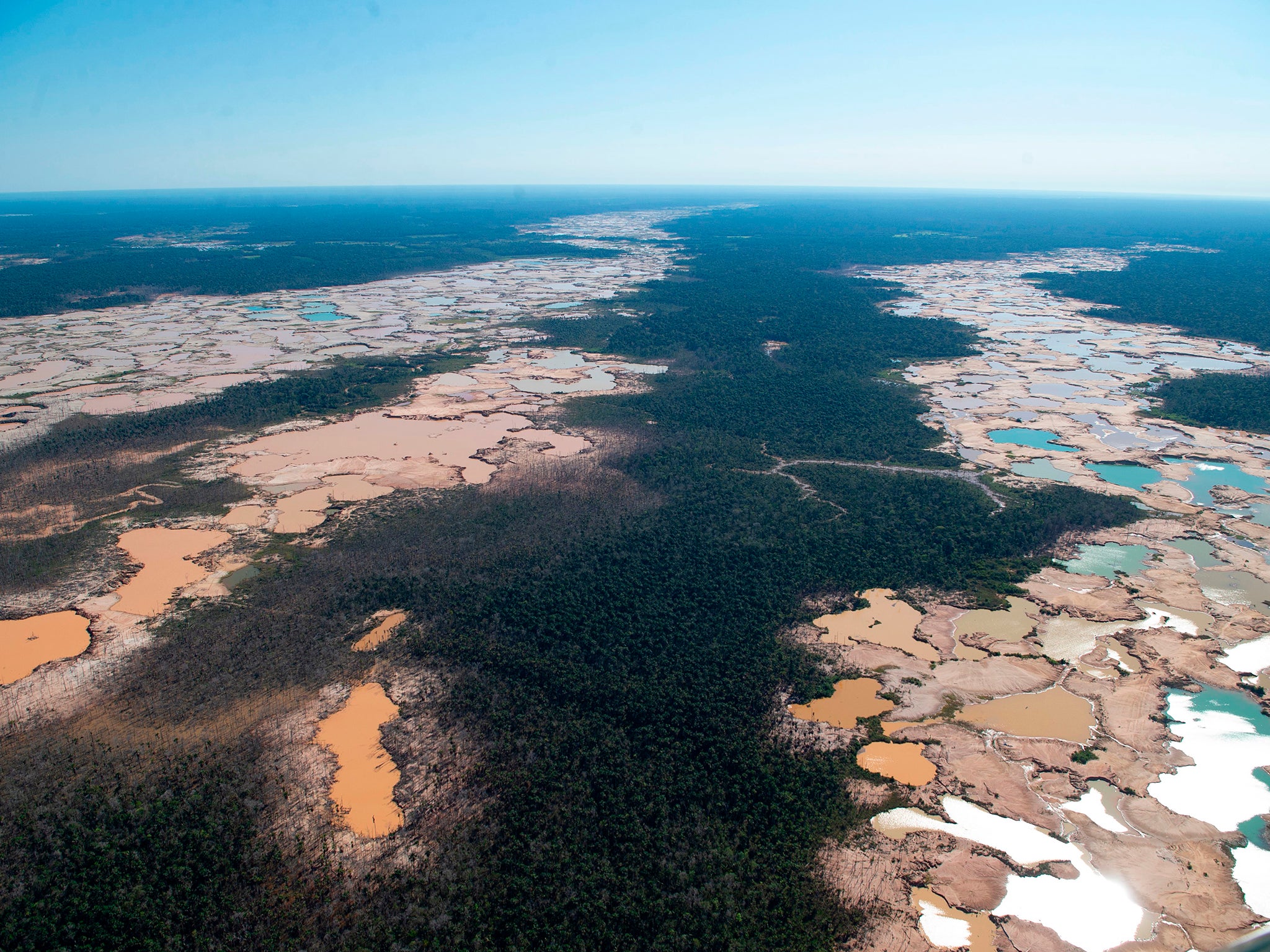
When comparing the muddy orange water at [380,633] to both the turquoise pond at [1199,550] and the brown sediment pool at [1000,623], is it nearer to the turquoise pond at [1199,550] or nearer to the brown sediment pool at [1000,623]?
the brown sediment pool at [1000,623]

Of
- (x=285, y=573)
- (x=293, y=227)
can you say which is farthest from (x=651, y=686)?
(x=293, y=227)

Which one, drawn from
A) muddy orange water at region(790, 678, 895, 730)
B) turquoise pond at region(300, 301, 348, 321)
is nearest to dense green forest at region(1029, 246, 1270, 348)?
muddy orange water at region(790, 678, 895, 730)

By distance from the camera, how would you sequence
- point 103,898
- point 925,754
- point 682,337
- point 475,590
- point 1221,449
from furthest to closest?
point 682,337, point 1221,449, point 475,590, point 925,754, point 103,898

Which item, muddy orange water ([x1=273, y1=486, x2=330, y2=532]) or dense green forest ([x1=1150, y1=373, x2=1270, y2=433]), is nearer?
muddy orange water ([x1=273, y1=486, x2=330, y2=532])

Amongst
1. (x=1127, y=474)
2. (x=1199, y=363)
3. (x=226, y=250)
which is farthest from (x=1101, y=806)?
(x=226, y=250)

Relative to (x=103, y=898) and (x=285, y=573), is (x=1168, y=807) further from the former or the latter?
(x=285, y=573)

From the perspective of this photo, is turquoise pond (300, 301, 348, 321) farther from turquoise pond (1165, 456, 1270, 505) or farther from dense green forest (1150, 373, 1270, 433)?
dense green forest (1150, 373, 1270, 433)

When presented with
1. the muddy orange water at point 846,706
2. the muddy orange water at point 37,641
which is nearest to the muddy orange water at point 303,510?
the muddy orange water at point 37,641
